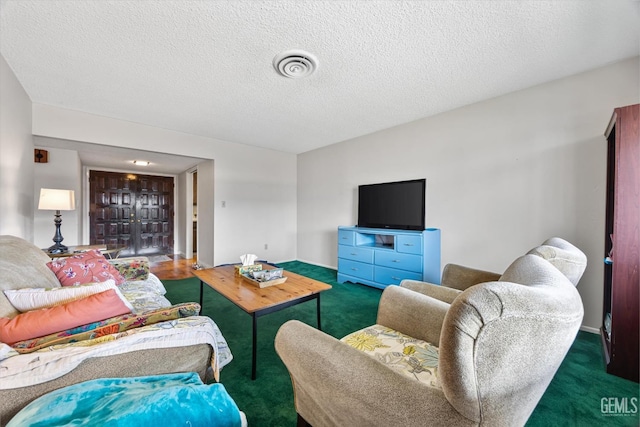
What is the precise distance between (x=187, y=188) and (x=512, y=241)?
6.09 m

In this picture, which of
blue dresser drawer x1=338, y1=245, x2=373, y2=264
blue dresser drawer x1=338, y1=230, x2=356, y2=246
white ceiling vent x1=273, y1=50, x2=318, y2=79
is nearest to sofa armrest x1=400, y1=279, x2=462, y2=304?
blue dresser drawer x1=338, y1=245, x2=373, y2=264

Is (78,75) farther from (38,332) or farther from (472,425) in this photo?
(472,425)

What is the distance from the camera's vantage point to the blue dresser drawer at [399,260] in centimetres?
296

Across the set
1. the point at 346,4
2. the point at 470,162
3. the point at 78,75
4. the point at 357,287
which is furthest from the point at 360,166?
the point at 78,75

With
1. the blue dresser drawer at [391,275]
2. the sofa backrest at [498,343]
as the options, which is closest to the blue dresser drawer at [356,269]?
the blue dresser drawer at [391,275]

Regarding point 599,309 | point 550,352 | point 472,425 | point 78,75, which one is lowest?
→ point 599,309

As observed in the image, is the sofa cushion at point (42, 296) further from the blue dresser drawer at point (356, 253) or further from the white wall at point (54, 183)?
the white wall at point (54, 183)

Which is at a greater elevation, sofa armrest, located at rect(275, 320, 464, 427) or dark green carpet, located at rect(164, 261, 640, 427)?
sofa armrest, located at rect(275, 320, 464, 427)

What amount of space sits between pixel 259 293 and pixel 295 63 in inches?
75.6

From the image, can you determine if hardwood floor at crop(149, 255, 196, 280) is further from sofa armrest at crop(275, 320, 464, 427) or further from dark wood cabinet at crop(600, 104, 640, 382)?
dark wood cabinet at crop(600, 104, 640, 382)

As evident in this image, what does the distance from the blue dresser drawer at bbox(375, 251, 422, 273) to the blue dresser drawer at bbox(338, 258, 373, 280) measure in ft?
0.64

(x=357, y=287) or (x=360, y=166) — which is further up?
(x=360, y=166)

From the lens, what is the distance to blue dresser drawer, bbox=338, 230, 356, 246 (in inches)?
144

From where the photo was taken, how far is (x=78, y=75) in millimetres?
2355
